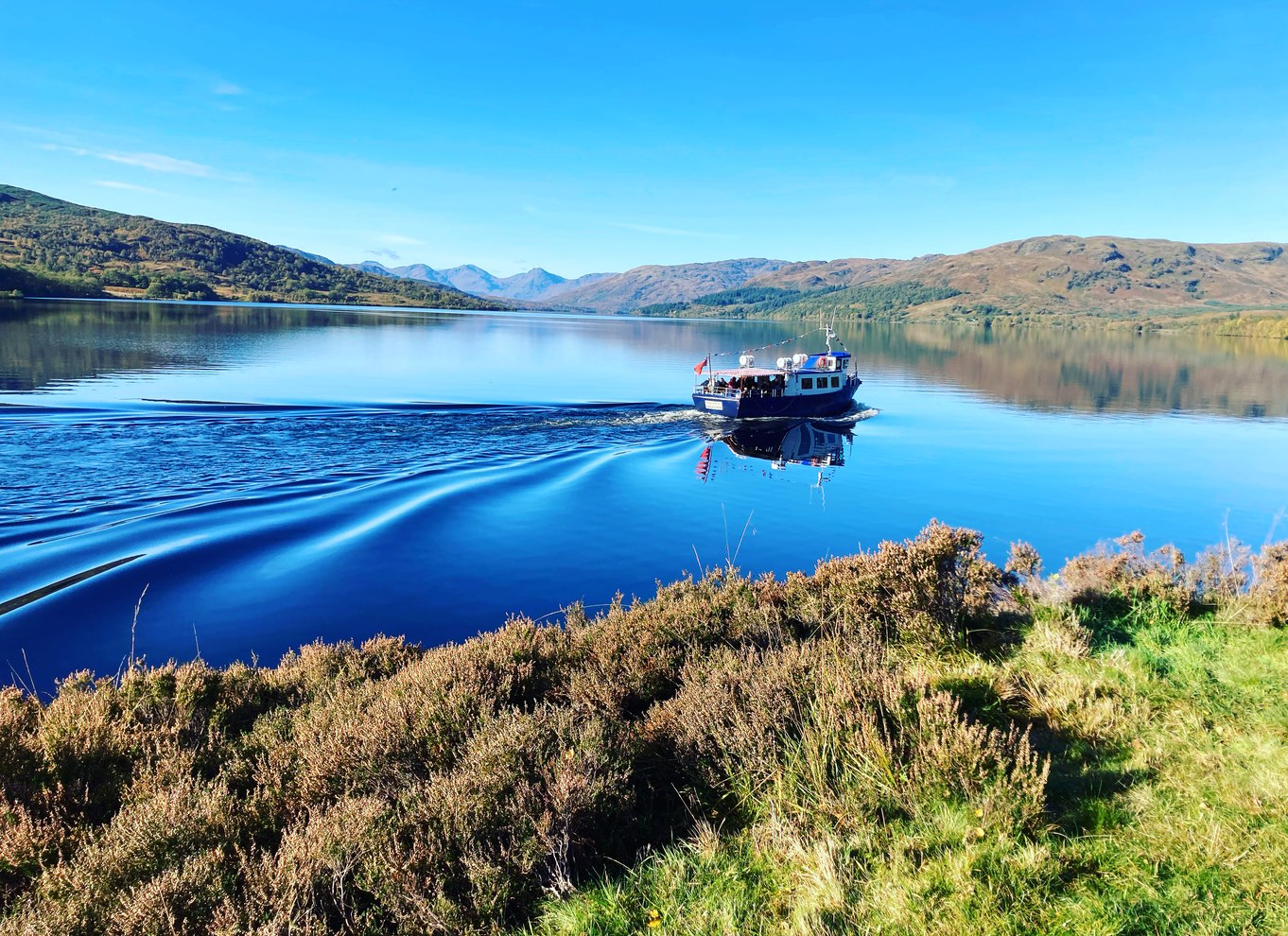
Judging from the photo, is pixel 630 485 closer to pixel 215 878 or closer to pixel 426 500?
pixel 426 500

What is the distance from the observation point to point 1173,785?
15.8 feet

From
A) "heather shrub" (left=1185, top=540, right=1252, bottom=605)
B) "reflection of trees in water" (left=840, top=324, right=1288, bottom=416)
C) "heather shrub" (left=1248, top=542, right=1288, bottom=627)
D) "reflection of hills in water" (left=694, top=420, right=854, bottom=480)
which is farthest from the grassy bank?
"reflection of trees in water" (left=840, top=324, right=1288, bottom=416)

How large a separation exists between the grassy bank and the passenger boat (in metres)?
27.5

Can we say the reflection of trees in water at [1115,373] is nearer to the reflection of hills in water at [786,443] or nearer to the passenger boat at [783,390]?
the passenger boat at [783,390]

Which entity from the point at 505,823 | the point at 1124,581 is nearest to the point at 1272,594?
the point at 1124,581

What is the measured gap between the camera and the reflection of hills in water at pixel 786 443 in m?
26.8

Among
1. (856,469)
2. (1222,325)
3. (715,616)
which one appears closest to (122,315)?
(856,469)

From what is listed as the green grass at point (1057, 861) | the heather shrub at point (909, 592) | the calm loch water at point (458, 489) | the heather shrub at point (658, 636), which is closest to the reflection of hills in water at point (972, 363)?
the calm loch water at point (458, 489)

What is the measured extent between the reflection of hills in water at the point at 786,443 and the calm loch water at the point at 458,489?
0.28 m

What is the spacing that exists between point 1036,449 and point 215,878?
33262 millimetres

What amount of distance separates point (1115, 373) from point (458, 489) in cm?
6982

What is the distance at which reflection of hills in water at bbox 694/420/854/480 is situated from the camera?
87.8ft

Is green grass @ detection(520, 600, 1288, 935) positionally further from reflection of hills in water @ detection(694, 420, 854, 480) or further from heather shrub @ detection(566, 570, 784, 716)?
reflection of hills in water @ detection(694, 420, 854, 480)

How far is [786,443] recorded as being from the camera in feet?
103
